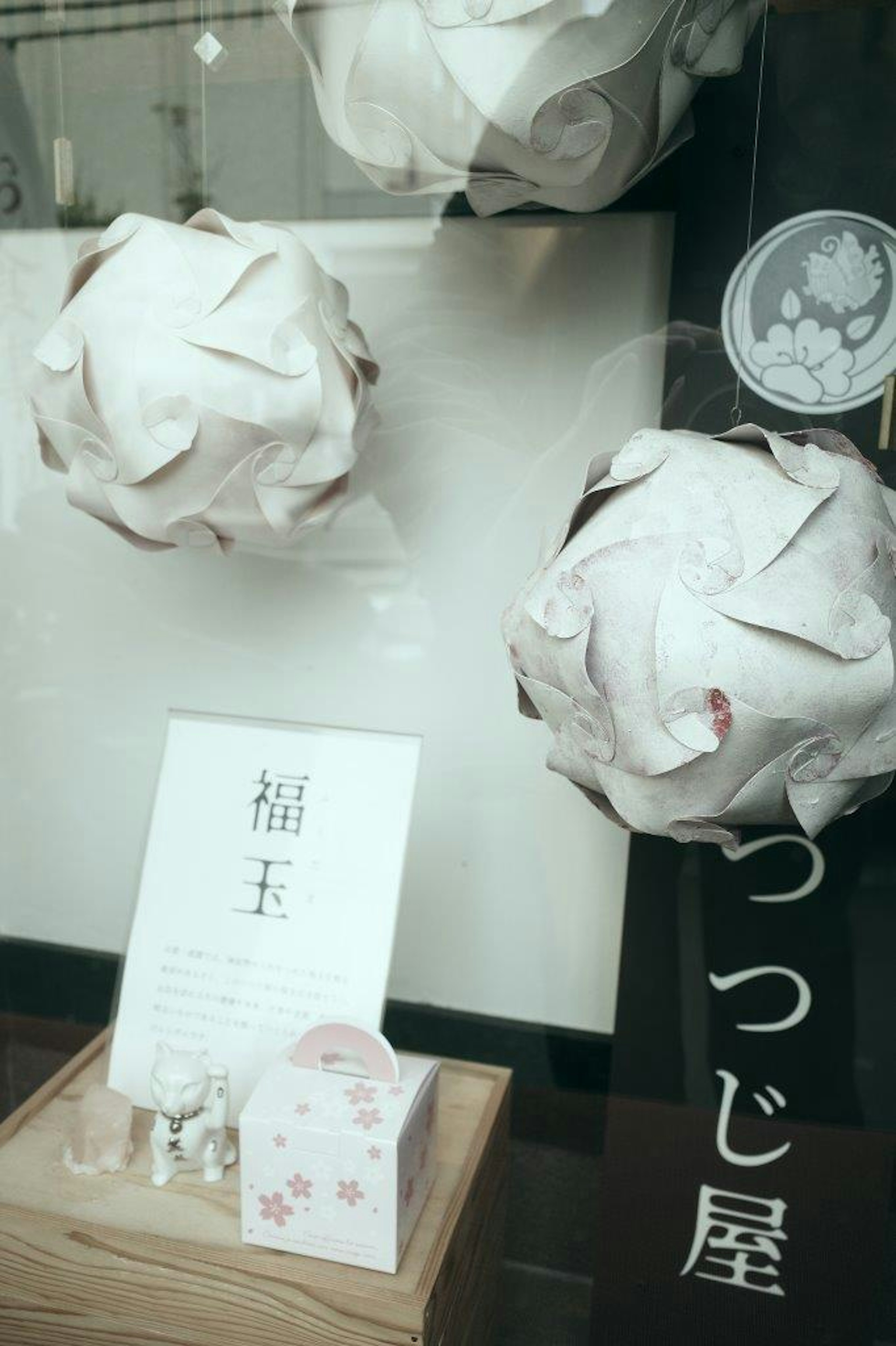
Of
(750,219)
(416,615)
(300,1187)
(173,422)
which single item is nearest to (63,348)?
(173,422)

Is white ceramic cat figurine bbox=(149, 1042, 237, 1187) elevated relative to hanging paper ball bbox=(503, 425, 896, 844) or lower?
lower

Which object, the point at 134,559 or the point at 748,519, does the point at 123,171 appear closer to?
the point at 134,559

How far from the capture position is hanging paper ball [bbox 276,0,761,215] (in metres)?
0.87

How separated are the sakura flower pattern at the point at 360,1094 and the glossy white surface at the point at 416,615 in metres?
0.44

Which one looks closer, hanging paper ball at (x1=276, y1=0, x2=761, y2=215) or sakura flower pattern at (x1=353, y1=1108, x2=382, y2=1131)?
hanging paper ball at (x1=276, y1=0, x2=761, y2=215)

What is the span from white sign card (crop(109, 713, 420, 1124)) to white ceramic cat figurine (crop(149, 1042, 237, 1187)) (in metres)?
0.07

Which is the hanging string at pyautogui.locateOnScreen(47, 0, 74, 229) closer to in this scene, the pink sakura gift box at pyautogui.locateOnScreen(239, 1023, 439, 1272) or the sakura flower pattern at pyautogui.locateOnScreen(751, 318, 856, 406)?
the sakura flower pattern at pyautogui.locateOnScreen(751, 318, 856, 406)

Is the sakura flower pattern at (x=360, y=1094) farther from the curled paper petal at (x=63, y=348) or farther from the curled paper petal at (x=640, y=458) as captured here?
the curled paper petal at (x=63, y=348)

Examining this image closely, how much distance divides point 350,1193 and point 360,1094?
0.09 metres

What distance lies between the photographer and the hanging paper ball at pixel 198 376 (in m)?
0.98

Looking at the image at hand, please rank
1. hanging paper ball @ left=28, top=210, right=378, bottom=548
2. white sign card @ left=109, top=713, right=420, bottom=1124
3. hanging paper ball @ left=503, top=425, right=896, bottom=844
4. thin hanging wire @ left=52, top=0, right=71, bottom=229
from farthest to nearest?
thin hanging wire @ left=52, top=0, right=71, bottom=229 < white sign card @ left=109, top=713, right=420, bottom=1124 < hanging paper ball @ left=28, top=210, right=378, bottom=548 < hanging paper ball @ left=503, top=425, right=896, bottom=844

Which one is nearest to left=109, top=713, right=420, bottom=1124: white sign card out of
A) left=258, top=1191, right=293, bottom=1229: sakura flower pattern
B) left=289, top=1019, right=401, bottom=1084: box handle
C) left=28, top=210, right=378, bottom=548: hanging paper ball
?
left=289, top=1019, right=401, bottom=1084: box handle

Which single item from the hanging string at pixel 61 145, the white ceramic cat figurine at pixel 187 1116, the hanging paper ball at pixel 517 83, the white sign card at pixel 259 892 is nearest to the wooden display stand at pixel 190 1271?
the white ceramic cat figurine at pixel 187 1116

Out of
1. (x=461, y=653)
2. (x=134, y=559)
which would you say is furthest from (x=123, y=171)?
(x=461, y=653)
